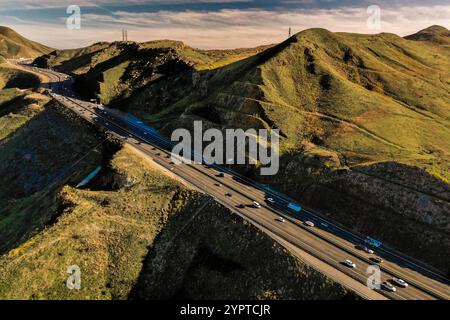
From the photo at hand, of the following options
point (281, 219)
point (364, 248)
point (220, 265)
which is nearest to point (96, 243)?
point (220, 265)

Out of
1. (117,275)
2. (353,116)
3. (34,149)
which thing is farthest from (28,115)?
(353,116)

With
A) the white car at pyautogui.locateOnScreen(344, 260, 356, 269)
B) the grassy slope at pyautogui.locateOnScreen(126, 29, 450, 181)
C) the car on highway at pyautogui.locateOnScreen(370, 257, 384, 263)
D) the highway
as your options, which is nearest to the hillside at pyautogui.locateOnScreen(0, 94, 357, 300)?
the highway

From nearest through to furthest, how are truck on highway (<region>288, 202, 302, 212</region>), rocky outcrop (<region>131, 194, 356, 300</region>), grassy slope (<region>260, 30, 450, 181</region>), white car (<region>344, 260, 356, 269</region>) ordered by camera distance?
1. rocky outcrop (<region>131, 194, 356, 300</region>)
2. white car (<region>344, 260, 356, 269</region>)
3. truck on highway (<region>288, 202, 302, 212</region>)
4. grassy slope (<region>260, 30, 450, 181</region>)

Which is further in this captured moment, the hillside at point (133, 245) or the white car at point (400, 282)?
the hillside at point (133, 245)

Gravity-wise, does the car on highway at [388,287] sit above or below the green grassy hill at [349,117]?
below

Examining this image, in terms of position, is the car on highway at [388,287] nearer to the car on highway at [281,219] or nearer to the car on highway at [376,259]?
the car on highway at [376,259]

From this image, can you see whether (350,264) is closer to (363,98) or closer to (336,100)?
(336,100)

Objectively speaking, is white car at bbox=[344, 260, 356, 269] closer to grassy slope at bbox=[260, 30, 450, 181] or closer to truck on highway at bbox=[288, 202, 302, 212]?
truck on highway at bbox=[288, 202, 302, 212]

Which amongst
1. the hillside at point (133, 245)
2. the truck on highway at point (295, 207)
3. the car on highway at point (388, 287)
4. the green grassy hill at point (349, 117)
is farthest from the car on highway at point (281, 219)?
the car on highway at point (388, 287)
